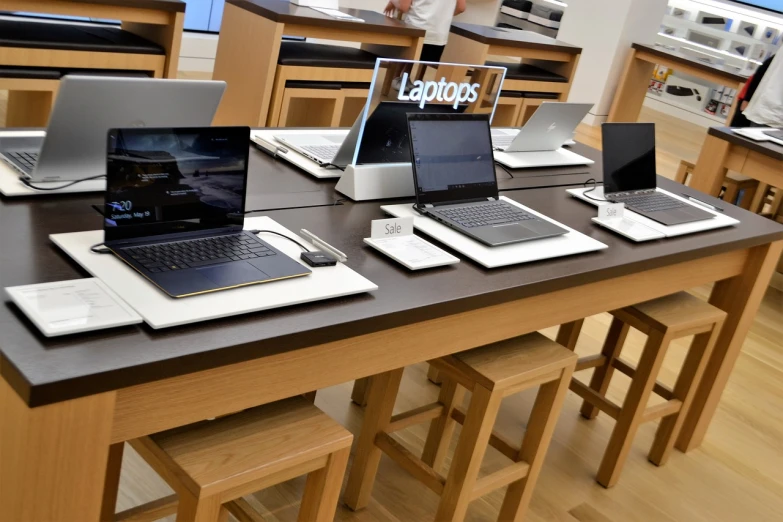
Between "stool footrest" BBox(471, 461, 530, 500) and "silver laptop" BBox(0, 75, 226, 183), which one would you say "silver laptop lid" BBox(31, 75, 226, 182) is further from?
"stool footrest" BBox(471, 461, 530, 500)

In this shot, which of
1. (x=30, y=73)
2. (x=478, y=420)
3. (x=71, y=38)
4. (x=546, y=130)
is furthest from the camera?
(x=71, y=38)

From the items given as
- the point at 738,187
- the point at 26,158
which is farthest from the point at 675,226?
the point at 738,187

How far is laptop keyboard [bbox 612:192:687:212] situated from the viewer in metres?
2.50

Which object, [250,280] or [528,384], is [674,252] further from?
[250,280]

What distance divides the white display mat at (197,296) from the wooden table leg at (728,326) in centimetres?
165

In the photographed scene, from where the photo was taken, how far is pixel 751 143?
12.8 ft

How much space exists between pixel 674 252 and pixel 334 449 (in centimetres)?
118

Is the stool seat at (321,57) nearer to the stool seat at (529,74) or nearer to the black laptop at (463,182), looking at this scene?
the stool seat at (529,74)

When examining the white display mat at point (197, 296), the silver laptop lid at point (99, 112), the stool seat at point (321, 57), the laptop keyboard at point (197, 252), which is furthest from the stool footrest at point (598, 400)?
the stool seat at point (321, 57)

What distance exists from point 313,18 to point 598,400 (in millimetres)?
2528

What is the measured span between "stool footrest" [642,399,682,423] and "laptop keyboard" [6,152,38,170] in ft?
6.03

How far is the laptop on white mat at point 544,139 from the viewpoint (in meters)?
2.67

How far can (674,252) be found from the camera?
224 cm

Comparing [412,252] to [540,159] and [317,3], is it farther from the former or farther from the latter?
[317,3]
